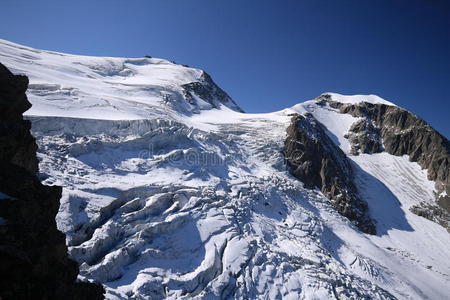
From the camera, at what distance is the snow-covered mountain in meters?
20.6

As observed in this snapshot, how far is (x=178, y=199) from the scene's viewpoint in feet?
83.4

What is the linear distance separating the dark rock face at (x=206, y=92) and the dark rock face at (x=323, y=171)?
67.8 ft

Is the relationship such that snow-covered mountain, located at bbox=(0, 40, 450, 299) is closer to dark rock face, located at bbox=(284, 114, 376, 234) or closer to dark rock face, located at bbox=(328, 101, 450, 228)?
dark rock face, located at bbox=(284, 114, 376, 234)

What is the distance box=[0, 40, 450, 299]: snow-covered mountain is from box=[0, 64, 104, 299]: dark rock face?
9185 millimetres

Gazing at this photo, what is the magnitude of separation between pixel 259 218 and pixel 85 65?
47.4 meters

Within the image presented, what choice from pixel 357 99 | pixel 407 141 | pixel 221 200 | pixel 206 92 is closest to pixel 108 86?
pixel 206 92

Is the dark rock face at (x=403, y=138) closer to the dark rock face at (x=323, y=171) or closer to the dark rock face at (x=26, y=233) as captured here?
the dark rock face at (x=323, y=171)

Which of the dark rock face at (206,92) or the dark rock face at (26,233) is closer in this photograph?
the dark rock face at (26,233)

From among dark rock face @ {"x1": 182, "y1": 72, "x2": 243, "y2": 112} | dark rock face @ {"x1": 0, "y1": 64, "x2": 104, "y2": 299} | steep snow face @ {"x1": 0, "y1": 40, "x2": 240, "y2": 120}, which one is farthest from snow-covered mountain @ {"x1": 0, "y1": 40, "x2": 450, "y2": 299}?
dark rock face @ {"x1": 0, "y1": 64, "x2": 104, "y2": 299}

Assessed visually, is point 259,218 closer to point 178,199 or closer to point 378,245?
point 178,199

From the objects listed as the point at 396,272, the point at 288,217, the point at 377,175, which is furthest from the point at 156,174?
the point at 377,175

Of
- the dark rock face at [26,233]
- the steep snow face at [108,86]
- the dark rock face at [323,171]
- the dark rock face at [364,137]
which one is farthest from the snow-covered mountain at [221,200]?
the dark rock face at [26,233]

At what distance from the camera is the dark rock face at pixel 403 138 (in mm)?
53603

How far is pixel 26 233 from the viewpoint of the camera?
26.7ft
